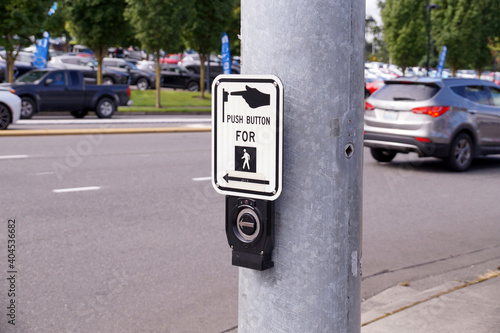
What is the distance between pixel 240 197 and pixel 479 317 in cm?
314

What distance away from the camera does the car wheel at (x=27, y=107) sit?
21.0m

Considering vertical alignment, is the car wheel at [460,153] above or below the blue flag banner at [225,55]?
below

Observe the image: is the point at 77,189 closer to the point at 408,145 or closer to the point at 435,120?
the point at 408,145

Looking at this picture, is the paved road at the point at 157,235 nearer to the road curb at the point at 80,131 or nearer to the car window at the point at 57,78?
the road curb at the point at 80,131

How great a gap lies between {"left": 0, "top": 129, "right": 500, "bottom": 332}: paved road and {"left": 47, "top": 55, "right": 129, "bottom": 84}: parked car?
2059cm

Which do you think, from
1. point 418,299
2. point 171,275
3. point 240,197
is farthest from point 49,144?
point 240,197

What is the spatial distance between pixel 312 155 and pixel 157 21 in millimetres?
25472

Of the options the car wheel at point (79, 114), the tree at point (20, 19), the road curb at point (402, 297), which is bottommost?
the road curb at point (402, 297)

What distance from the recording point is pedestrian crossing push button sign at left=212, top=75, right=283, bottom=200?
187 centimetres

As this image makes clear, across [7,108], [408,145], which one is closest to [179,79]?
[7,108]

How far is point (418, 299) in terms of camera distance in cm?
508

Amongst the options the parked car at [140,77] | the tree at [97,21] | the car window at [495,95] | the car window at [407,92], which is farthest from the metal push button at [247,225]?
the parked car at [140,77]

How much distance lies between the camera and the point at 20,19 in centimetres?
2217

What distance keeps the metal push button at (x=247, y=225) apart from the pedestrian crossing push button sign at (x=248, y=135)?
0.06 m
